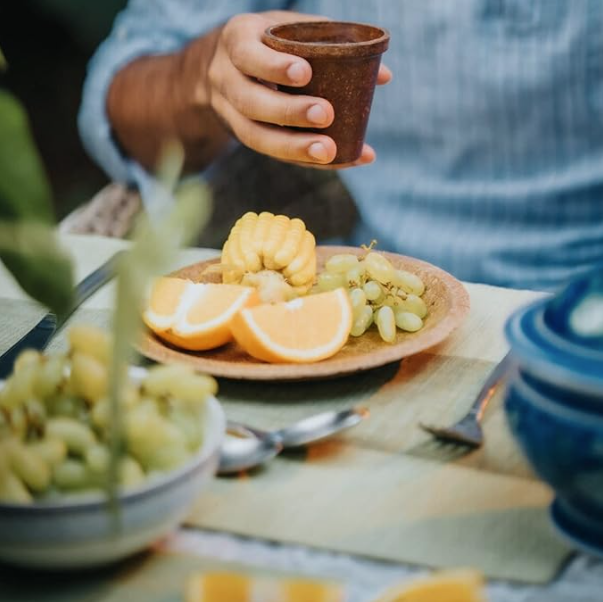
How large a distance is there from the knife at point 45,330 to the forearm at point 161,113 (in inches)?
19.5

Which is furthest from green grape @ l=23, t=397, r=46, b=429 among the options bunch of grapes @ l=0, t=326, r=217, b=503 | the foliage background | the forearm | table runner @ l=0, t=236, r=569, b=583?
A: the foliage background

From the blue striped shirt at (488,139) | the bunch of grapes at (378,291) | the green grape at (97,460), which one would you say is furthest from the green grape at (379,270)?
the blue striped shirt at (488,139)

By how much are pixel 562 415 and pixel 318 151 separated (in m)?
0.50

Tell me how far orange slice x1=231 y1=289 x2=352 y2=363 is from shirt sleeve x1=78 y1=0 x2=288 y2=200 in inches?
32.3

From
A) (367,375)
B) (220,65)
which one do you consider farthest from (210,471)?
(220,65)

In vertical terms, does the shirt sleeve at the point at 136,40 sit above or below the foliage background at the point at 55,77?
above

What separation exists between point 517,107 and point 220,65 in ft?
1.44

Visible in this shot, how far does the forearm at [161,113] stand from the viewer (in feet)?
4.92

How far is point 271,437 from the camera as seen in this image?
692mm

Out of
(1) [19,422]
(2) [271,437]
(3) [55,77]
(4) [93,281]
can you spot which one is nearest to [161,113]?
(4) [93,281]

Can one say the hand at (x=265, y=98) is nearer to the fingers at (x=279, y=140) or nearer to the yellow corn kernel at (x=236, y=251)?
the fingers at (x=279, y=140)

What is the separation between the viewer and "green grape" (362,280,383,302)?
89cm

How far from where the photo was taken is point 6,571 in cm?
57

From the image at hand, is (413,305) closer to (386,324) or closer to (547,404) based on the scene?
(386,324)
